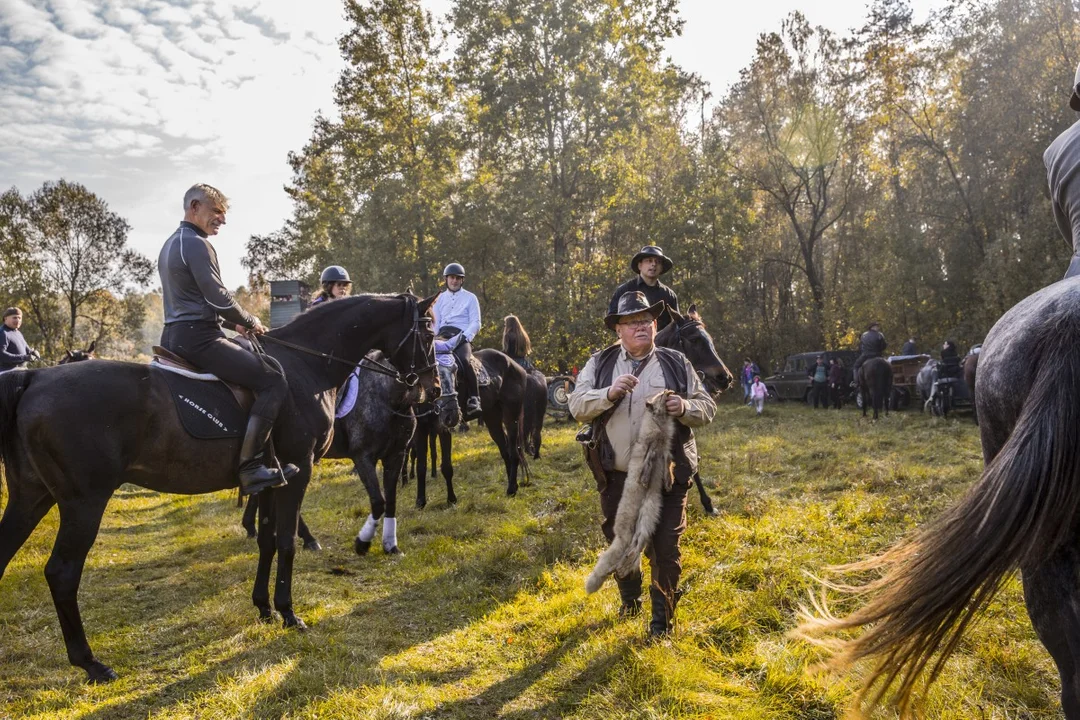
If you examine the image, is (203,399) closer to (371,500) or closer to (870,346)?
(371,500)

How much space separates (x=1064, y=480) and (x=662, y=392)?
2.24 m

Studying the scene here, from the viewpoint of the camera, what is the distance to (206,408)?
4.65 meters

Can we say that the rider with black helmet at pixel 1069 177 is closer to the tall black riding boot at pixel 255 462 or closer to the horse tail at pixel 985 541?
the horse tail at pixel 985 541

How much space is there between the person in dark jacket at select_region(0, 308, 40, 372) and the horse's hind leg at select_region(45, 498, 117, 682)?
25.7ft

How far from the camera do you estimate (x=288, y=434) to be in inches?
202

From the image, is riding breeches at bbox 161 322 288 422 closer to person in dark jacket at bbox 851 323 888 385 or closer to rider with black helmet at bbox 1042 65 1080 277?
rider with black helmet at bbox 1042 65 1080 277

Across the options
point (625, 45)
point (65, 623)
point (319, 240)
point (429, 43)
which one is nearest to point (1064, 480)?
point (65, 623)

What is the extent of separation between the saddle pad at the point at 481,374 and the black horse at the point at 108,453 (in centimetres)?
417

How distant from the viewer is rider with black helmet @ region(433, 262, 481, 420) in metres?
9.50

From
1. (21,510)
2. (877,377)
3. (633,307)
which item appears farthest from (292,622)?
(877,377)

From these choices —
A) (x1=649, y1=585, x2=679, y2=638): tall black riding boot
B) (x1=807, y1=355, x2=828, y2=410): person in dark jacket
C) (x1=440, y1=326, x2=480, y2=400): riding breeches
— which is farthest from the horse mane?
(x1=807, y1=355, x2=828, y2=410): person in dark jacket

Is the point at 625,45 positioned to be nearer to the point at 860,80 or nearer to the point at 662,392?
the point at 860,80

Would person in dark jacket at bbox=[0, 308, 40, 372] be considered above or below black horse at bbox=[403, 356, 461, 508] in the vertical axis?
above

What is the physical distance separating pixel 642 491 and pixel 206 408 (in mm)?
3072
